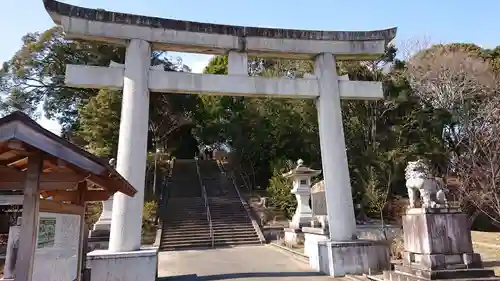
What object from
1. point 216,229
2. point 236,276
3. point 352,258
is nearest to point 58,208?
point 236,276

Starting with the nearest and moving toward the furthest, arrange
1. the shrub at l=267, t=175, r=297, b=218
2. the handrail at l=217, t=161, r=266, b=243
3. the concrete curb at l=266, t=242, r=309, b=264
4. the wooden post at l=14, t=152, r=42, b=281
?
1. the wooden post at l=14, t=152, r=42, b=281
2. the concrete curb at l=266, t=242, r=309, b=264
3. the handrail at l=217, t=161, r=266, b=243
4. the shrub at l=267, t=175, r=297, b=218

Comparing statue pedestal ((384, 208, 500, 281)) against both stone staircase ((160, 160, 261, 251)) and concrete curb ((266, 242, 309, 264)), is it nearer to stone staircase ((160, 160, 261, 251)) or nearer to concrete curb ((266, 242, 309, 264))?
concrete curb ((266, 242, 309, 264))

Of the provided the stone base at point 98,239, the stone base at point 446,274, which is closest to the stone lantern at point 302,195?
the stone base at point 98,239

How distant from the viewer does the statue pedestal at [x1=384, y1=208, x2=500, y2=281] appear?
690 cm

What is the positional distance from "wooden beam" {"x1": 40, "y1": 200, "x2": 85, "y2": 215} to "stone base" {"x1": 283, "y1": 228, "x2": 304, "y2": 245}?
39.1 feet

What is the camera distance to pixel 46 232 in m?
3.65

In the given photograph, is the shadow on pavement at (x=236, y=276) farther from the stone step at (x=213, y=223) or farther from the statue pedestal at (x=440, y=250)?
the stone step at (x=213, y=223)

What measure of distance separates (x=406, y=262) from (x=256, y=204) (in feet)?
54.4

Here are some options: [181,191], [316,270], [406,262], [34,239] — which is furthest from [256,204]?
[34,239]

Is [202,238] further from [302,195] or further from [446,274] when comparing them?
[446,274]

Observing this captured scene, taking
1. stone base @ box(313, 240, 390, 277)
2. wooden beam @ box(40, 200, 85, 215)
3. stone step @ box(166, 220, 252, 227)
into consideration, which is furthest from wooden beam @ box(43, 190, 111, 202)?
stone step @ box(166, 220, 252, 227)

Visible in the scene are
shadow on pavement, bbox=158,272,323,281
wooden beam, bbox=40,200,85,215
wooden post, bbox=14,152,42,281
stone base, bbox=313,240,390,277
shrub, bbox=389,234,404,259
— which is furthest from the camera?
shrub, bbox=389,234,404,259

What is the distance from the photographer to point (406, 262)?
7684 mm

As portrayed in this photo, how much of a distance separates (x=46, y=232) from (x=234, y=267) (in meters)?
7.32
